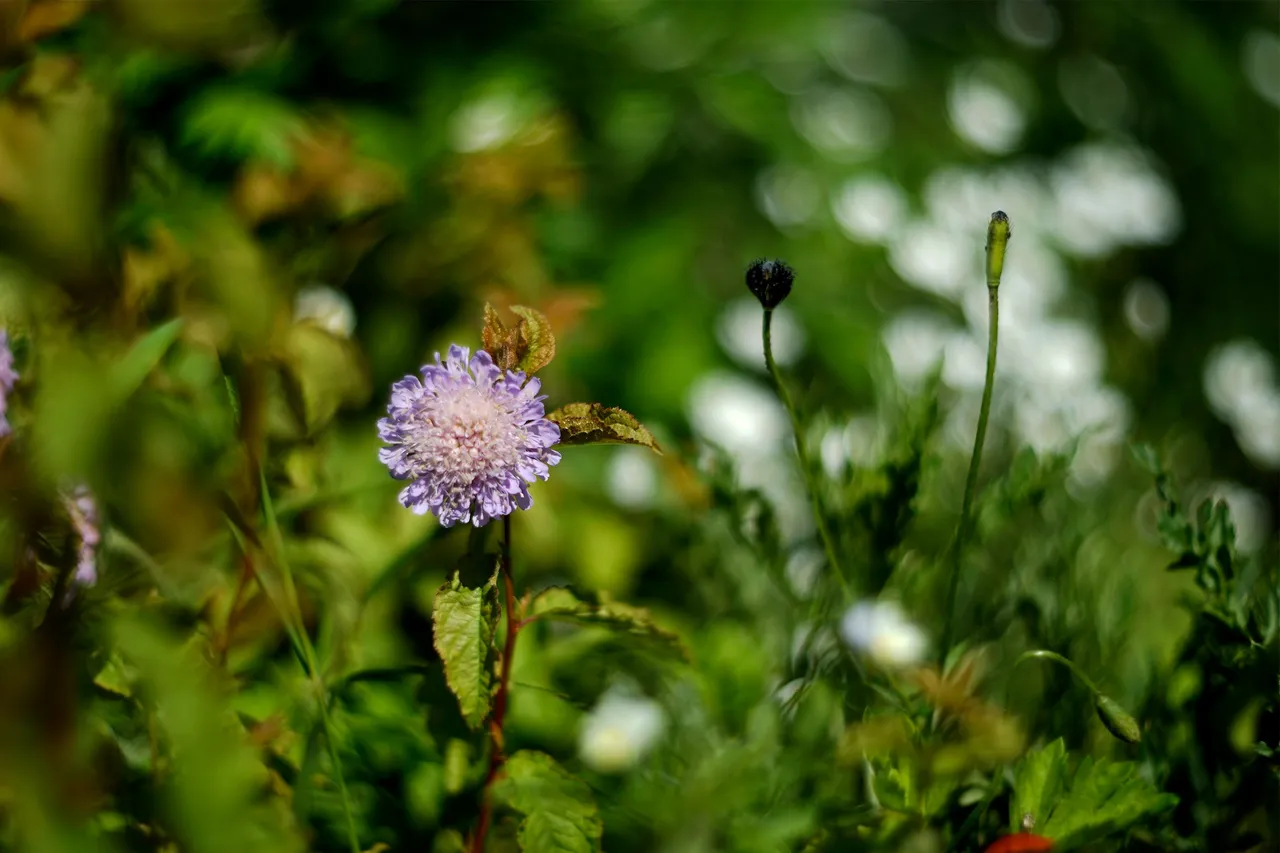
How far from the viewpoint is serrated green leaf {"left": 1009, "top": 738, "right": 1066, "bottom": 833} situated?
2.16ft

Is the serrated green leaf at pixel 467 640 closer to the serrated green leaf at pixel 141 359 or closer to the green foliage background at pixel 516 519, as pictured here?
the green foliage background at pixel 516 519

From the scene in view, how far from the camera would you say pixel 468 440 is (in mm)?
607

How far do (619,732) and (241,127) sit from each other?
0.79m

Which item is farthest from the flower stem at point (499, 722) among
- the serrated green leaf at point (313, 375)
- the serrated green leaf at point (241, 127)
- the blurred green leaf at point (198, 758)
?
the serrated green leaf at point (241, 127)

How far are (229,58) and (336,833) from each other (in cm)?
108

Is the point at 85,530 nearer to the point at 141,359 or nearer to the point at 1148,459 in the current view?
the point at 141,359

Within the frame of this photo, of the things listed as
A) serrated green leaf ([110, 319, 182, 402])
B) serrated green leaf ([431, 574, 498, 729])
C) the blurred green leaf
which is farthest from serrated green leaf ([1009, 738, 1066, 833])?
serrated green leaf ([110, 319, 182, 402])

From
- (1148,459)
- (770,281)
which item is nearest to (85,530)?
(770,281)

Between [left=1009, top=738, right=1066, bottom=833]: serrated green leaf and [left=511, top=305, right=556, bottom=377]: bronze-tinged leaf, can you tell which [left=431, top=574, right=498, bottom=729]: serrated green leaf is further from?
[left=1009, top=738, right=1066, bottom=833]: serrated green leaf

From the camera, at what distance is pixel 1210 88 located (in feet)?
6.88

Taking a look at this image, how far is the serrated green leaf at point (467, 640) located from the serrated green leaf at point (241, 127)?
73 centimetres

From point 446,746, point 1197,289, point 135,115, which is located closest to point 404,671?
point 446,746

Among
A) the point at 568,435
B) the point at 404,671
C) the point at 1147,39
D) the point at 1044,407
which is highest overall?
the point at 568,435

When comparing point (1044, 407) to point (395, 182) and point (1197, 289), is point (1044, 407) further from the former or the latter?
point (395, 182)
